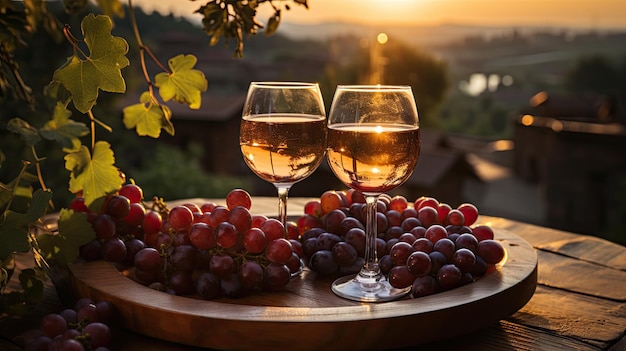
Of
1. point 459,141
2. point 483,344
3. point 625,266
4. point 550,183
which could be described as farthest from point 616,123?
point 483,344

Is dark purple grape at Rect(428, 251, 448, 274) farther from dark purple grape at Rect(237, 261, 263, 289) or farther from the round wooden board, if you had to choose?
dark purple grape at Rect(237, 261, 263, 289)

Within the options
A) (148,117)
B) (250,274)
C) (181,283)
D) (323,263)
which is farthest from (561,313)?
(148,117)

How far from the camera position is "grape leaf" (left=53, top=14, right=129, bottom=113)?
0.99 meters

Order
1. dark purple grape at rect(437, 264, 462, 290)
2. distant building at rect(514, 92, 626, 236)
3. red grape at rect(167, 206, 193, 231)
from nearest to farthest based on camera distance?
dark purple grape at rect(437, 264, 462, 290), red grape at rect(167, 206, 193, 231), distant building at rect(514, 92, 626, 236)

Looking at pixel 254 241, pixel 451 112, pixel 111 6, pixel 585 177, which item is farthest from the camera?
pixel 451 112

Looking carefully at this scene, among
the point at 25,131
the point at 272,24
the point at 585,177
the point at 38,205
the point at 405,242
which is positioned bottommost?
the point at 585,177

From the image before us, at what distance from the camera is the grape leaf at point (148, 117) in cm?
131

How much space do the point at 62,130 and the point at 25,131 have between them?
0.05 meters

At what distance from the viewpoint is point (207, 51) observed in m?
8.71

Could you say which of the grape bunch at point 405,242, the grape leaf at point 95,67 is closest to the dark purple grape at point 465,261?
the grape bunch at point 405,242

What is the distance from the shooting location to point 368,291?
112 cm

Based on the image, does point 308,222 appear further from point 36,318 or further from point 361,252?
point 36,318

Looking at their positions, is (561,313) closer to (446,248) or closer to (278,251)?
(446,248)

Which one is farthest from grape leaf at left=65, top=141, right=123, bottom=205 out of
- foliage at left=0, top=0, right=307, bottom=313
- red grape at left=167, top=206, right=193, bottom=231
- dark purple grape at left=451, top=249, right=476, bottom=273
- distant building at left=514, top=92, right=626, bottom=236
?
distant building at left=514, top=92, right=626, bottom=236
